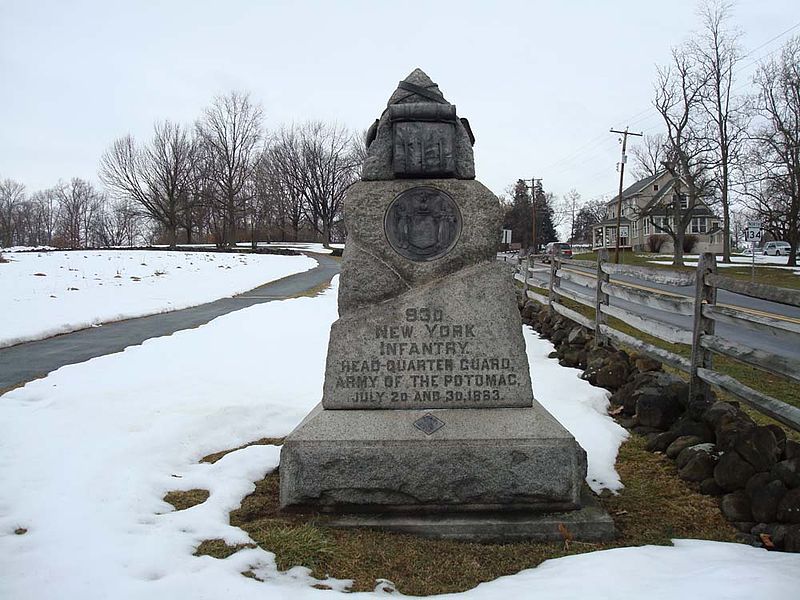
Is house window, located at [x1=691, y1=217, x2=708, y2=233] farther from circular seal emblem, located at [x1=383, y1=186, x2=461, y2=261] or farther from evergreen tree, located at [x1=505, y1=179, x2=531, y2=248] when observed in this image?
circular seal emblem, located at [x1=383, y1=186, x2=461, y2=261]

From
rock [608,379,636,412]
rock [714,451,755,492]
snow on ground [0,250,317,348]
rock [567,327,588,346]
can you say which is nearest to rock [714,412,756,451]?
rock [714,451,755,492]

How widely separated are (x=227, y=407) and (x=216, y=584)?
3.13m

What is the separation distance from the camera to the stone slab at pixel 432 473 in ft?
12.3

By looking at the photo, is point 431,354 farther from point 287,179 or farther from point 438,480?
point 287,179

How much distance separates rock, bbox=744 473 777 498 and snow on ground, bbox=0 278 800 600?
551 mm

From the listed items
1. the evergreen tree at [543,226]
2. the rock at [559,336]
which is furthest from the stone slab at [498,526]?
the evergreen tree at [543,226]

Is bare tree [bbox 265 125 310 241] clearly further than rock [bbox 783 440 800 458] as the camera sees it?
Yes

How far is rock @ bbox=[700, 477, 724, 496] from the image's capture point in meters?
4.14

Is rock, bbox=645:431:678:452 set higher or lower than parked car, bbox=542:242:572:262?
lower

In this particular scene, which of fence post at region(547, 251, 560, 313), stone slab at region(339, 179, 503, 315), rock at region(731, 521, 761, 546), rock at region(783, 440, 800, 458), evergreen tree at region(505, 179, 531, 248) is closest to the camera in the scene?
rock at region(731, 521, 761, 546)

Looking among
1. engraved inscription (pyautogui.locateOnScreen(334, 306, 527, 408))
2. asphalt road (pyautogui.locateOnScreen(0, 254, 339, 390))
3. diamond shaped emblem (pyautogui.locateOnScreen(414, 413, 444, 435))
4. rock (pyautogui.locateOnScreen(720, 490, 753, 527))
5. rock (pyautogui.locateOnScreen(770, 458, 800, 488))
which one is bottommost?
rock (pyautogui.locateOnScreen(720, 490, 753, 527))

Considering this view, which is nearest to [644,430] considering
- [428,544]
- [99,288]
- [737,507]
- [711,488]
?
[711,488]

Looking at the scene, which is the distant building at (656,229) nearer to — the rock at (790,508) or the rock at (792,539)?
the rock at (790,508)

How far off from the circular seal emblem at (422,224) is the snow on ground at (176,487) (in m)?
2.03
